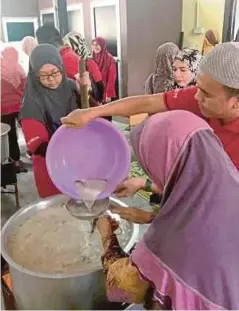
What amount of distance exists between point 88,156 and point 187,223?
55cm

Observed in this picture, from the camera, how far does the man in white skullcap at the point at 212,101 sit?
2.76ft

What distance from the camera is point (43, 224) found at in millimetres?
1122

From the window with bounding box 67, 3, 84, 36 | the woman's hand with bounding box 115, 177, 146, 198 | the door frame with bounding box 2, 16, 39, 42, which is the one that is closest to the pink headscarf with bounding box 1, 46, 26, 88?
the door frame with bounding box 2, 16, 39, 42

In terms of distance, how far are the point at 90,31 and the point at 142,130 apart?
6.20 feet

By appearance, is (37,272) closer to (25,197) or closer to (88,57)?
(25,197)

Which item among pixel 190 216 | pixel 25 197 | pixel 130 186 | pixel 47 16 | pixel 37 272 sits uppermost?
pixel 47 16

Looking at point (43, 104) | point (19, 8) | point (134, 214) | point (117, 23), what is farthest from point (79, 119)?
point (117, 23)

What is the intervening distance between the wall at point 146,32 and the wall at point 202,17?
83 millimetres

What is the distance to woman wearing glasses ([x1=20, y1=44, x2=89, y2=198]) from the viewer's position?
60.7 inches

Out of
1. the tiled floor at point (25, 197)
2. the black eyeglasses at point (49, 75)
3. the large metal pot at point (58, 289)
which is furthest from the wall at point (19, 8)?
the large metal pot at point (58, 289)

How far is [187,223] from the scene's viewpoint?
654 mm

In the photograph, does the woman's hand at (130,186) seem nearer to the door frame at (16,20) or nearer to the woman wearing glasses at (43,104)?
the woman wearing glasses at (43,104)

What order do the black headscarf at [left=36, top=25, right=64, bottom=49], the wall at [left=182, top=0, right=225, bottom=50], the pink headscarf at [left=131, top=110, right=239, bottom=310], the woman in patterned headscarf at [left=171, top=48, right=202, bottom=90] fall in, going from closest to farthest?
the pink headscarf at [left=131, top=110, right=239, bottom=310], the black headscarf at [left=36, top=25, right=64, bottom=49], the woman in patterned headscarf at [left=171, top=48, right=202, bottom=90], the wall at [left=182, top=0, right=225, bottom=50]

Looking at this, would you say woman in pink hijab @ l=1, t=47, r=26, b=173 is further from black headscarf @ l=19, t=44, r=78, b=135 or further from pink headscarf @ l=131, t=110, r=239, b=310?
pink headscarf @ l=131, t=110, r=239, b=310
